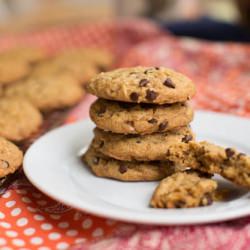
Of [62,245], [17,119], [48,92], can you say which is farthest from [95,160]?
[48,92]

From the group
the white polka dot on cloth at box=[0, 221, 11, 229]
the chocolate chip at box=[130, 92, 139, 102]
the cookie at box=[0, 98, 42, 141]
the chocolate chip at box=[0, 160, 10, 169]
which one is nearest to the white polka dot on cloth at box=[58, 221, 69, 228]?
the white polka dot on cloth at box=[0, 221, 11, 229]

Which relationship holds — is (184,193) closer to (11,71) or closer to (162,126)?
(162,126)

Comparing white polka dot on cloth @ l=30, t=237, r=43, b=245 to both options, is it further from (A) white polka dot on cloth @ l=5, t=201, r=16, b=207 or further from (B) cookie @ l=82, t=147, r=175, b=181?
(B) cookie @ l=82, t=147, r=175, b=181

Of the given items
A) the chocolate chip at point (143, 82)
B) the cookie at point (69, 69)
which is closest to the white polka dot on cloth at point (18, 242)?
the chocolate chip at point (143, 82)

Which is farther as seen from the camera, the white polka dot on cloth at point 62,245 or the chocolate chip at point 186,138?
the chocolate chip at point 186,138

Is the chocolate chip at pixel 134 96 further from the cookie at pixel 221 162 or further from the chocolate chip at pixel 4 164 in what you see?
the chocolate chip at pixel 4 164

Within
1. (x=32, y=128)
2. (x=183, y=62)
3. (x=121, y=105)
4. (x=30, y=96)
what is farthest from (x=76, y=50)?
(x=121, y=105)

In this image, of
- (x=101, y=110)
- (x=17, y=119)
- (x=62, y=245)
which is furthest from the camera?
(x=17, y=119)
